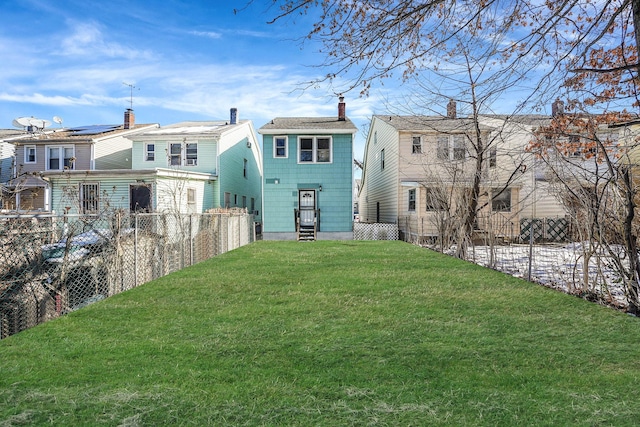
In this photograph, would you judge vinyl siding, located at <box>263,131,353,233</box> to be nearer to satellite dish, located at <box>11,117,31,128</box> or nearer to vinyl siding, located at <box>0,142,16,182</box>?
satellite dish, located at <box>11,117,31,128</box>

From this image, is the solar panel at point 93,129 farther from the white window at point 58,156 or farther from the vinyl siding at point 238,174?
the vinyl siding at point 238,174

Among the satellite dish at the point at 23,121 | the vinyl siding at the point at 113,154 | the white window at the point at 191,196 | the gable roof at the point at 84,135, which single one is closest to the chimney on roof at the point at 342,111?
the white window at the point at 191,196

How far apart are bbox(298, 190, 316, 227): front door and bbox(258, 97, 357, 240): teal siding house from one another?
49 mm

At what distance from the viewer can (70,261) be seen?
617 centimetres

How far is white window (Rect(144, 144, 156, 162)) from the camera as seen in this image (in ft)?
76.7

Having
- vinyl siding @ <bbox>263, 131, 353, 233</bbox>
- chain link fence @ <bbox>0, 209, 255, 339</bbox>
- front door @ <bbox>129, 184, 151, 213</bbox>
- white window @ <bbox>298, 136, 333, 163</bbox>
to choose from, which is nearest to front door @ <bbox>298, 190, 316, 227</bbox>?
vinyl siding @ <bbox>263, 131, 353, 233</bbox>

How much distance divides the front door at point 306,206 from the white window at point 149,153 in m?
8.14

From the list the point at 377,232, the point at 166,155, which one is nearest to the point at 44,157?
the point at 166,155

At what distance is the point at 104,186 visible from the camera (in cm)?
2114

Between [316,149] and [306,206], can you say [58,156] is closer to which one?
[306,206]

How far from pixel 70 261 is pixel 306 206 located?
15527 millimetres

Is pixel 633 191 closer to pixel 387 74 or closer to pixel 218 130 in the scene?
pixel 387 74

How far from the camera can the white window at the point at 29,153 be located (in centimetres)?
2527

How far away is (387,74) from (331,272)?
13.9 ft
